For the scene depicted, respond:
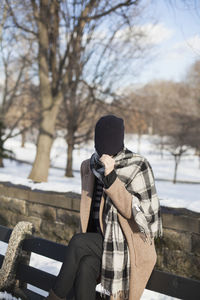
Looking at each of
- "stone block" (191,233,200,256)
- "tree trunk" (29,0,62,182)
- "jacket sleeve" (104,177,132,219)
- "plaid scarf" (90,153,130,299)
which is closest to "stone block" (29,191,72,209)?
"stone block" (191,233,200,256)

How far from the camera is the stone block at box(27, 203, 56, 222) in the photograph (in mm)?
4441

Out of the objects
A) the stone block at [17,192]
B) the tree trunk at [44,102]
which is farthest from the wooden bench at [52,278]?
the tree trunk at [44,102]

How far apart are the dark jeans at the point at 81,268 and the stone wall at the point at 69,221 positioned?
1.48 metres

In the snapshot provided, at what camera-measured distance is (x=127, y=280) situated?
2086 millimetres

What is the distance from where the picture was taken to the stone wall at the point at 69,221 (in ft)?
11.1

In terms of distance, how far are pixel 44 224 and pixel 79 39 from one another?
6.19 metres

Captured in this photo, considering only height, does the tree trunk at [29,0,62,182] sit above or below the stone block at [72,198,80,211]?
above

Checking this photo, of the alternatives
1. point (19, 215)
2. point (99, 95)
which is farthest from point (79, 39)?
point (19, 215)

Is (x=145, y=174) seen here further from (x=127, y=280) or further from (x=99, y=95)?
(x=99, y=95)

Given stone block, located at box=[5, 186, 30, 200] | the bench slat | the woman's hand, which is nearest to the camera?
the woman's hand

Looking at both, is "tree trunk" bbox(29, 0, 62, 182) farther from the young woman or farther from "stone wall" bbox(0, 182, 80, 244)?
the young woman

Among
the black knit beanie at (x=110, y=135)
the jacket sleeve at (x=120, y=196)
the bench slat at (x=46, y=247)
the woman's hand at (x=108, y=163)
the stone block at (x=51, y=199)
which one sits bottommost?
the stone block at (x=51, y=199)

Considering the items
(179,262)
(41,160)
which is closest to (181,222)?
(179,262)

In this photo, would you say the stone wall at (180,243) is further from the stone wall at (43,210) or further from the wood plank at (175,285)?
the wood plank at (175,285)
